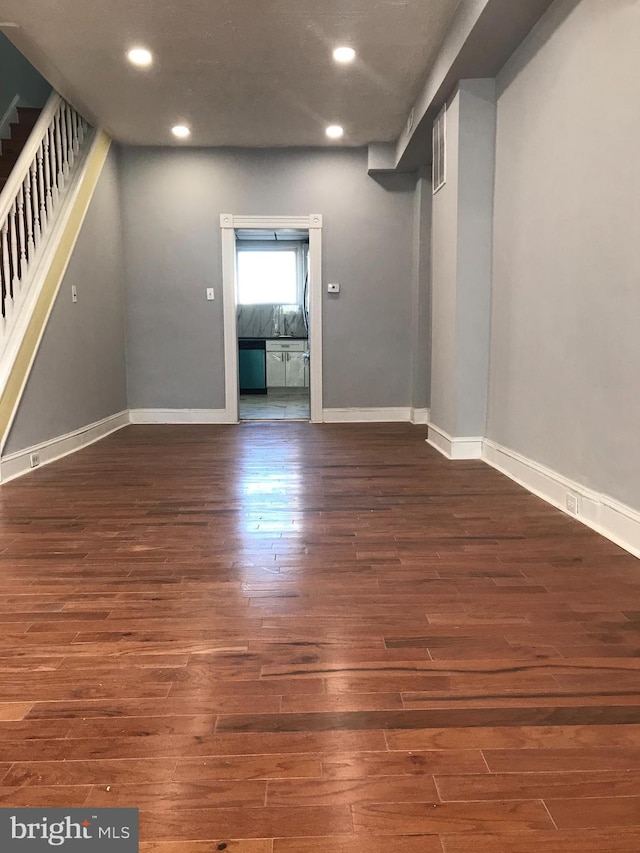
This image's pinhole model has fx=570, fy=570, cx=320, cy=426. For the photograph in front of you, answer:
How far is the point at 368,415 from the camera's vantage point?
605cm

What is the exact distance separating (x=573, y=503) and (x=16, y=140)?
18.2ft

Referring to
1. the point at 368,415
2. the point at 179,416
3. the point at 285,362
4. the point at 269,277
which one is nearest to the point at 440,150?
the point at 368,415

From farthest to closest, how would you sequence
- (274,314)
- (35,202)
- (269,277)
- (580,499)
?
(269,277), (274,314), (35,202), (580,499)

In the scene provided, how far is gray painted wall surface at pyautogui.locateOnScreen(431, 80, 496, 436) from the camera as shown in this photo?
12.5 feet

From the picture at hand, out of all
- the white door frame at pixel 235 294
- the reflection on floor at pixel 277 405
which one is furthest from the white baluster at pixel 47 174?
the reflection on floor at pixel 277 405

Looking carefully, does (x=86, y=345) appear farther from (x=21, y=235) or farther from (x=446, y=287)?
(x=446, y=287)

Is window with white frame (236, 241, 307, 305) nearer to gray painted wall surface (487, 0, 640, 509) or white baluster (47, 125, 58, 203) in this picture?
white baluster (47, 125, 58, 203)

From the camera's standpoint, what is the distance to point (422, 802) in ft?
3.45

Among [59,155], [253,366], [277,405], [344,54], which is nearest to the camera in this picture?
[344,54]

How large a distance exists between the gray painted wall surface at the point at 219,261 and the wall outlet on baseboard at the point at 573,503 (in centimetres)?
332

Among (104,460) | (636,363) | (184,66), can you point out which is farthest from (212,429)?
(636,363)

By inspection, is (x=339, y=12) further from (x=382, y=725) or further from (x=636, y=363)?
(x=382, y=725)

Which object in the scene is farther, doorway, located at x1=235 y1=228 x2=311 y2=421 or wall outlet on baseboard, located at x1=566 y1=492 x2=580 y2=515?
doorway, located at x1=235 y1=228 x2=311 y2=421

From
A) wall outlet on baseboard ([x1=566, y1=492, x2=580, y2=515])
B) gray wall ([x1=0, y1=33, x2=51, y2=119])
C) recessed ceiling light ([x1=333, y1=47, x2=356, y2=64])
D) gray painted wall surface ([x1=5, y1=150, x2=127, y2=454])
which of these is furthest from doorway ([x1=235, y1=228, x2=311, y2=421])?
wall outlet on baseboard ([x1=566, y1=492, x2=580, y2=515])
